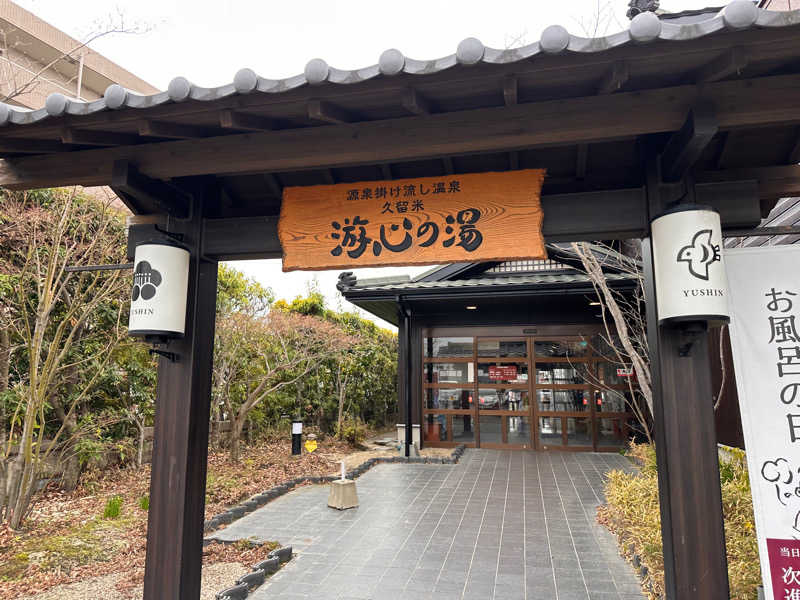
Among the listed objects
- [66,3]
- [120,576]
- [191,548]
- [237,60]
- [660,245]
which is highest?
[237,60]

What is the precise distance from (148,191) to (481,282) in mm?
8518

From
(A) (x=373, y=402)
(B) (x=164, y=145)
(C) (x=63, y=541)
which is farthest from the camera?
(A) (x=373, y=402)

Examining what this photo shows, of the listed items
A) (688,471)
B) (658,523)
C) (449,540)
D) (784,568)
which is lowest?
(449,540)

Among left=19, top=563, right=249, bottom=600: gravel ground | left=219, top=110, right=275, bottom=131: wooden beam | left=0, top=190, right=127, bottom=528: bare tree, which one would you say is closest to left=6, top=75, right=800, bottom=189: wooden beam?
left=219, top=110, right=275, bottom=131: wooden beam

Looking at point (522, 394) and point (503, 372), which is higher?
point (503, 372)

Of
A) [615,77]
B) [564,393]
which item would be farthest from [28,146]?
[564,393]

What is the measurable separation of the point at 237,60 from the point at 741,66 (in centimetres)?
875

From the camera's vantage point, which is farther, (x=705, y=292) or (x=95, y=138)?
(x=95, y=138)

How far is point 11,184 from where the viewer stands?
2.95m

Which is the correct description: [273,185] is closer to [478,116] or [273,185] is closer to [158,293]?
[158,293]

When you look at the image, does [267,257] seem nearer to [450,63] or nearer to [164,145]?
[164,145]

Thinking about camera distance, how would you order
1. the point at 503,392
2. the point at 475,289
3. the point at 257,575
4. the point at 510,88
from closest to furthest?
the point at 510,88, the point at 257,575, the point at 475,289, the point at 503,392

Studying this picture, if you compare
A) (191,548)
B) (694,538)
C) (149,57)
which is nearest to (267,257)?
(191,548)

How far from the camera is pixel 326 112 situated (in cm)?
229
